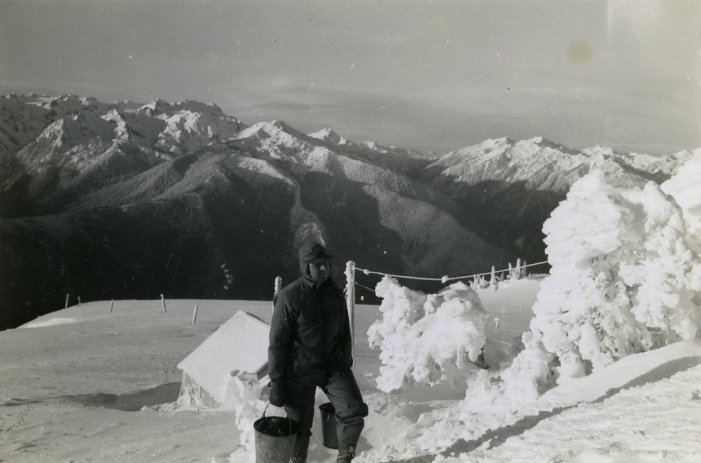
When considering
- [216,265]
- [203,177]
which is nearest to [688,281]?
[216,265]

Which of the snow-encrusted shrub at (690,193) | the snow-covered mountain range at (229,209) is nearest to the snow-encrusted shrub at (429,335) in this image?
the snow-encrusted shrub at (690,193)

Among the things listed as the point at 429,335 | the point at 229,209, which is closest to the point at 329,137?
the point at 229,209

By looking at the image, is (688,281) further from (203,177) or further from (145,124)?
(145,124)

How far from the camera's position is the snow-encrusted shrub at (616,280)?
6.93 metres

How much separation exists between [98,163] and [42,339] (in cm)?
4683

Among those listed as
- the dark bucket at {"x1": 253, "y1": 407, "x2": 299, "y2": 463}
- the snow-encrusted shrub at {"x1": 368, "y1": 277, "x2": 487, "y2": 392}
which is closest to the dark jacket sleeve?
the dark bucket at {"x1": 253, "y1": 407, "x2": 299, "y2": 463}

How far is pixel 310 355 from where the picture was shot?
3.75 m

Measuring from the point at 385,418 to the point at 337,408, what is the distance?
2618 mm

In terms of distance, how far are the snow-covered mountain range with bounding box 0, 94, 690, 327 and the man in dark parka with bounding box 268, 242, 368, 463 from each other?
37858 millimetres

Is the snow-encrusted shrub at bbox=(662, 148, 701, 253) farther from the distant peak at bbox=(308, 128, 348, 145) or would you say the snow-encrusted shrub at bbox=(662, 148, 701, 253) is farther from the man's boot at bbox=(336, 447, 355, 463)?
the distant peak at bbox=(308, 128, 348, 145)

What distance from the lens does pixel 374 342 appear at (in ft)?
31.1

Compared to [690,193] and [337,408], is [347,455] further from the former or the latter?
[690,193]

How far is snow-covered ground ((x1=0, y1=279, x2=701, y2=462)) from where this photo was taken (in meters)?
3.77

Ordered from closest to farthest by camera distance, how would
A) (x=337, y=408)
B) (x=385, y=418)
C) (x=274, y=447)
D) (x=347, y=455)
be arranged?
1. (x=274, y=447)
2. (x=347, y=455)
3. (x=337, y=408)
4. (x=385, y=418)
